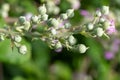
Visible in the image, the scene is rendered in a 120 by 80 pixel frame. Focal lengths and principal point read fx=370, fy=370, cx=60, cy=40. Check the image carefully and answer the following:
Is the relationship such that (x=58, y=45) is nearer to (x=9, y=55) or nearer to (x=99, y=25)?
(x=99, y=25)

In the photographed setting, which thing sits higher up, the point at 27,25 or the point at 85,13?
the point at 27,25

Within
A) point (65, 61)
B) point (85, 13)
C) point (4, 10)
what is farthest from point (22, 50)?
point (65, 61)

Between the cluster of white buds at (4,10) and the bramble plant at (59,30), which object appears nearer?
the bramble plant at (59,30)

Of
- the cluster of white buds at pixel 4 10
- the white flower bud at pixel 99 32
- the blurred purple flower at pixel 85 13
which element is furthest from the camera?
the blurred purple flower at pixel 85 13

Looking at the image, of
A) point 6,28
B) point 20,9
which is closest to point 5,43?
point 20,9

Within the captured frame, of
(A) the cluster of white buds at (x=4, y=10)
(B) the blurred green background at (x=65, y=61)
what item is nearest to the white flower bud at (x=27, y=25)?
(A) the cluster of white buds at (x=4, y=10)

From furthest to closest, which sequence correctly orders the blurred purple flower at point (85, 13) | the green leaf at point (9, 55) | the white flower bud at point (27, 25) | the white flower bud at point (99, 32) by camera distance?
the blurred purple flower at point (85, 13), the green leaf at point (9, 55), the white flower bud at point (27, 25), the white flower bud at point (99, 32)

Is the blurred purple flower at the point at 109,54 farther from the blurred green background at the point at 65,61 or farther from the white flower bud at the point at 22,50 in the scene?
the white flower bud at the point at 22,50

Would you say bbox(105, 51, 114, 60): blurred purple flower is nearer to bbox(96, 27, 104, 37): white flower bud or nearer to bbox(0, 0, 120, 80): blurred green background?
bbox(0, 0, 120, 80): blurred green background

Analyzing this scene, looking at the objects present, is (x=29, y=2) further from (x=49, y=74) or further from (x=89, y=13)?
(x=49, y=74)

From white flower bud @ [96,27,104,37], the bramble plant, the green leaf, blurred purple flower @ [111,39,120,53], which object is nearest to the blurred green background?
blurred purple flower @ [111,39,120,53]

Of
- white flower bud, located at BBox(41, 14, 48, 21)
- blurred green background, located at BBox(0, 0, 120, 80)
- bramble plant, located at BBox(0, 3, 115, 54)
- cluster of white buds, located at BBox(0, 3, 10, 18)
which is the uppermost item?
white flower bud, located at BBox(41, 14, 48, 21)
